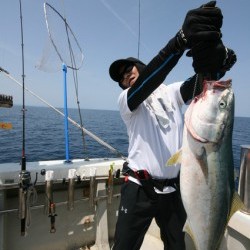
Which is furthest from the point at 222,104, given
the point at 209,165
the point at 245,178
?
the point at 245,178

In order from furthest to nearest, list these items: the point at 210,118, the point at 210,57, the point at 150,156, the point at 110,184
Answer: the point at 110,184, the point at 150,156, the point at 210,118, the point at 210,57

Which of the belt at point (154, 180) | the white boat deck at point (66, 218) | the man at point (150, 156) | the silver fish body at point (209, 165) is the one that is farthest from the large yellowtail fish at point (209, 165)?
the white boat deck at point (66, 218)

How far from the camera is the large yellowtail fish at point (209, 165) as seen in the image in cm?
210

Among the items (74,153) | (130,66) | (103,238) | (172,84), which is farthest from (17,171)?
(74,153)

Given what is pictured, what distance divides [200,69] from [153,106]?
82 centimetres

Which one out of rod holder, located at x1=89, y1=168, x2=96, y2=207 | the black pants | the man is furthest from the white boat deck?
the man

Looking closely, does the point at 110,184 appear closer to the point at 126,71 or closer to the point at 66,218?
the point at 66,218

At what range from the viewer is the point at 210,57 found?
199cm

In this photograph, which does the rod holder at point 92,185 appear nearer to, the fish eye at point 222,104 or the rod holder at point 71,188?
the rod holder at point 71,188

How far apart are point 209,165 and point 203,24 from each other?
3.42 feet

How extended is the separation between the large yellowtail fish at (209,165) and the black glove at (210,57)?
0.13 meters

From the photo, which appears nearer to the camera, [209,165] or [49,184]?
[209,165]

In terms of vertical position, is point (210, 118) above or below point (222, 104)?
below

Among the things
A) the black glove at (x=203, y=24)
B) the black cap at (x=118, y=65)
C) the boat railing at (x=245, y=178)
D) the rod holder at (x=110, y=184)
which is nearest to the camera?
the black glove at (x=203, y=24)
